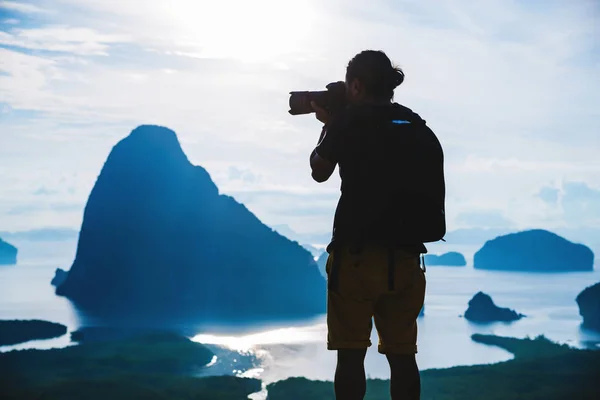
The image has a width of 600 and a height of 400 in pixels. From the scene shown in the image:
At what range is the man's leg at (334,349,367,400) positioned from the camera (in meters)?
3.50

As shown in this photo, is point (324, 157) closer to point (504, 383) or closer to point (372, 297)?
point (372, 297)

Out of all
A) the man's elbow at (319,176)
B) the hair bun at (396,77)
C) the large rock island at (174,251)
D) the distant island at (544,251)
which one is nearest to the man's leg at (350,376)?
the man's elbow at (319,176)

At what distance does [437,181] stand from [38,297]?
6354 inches

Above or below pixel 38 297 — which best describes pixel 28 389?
below

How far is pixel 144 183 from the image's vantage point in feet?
421

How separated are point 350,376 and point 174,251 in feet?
401

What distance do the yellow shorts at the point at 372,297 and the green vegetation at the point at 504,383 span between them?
22.1 m

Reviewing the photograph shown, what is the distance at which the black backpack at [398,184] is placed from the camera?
3463 mm

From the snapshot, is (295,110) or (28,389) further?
(28,389)

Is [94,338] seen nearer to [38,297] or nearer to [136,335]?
[136,335]

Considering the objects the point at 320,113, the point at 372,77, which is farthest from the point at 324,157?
the point at 372,77

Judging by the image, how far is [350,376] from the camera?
3.51 meters

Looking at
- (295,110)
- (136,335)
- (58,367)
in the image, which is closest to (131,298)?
(136,335)

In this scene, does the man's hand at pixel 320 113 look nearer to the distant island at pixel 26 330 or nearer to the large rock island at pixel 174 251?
the distant island at pixel 26 330
